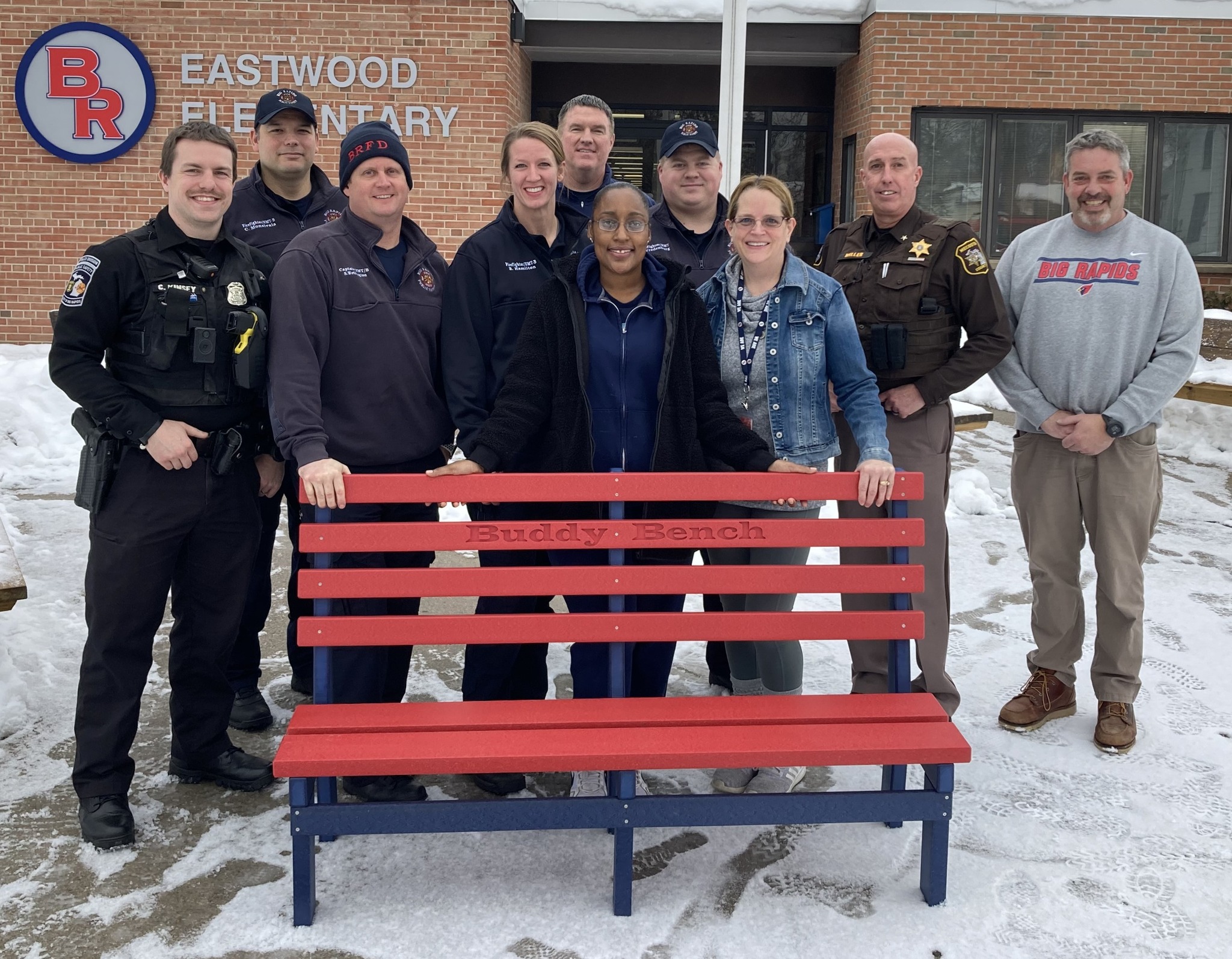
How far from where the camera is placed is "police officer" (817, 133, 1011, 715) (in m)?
3.64

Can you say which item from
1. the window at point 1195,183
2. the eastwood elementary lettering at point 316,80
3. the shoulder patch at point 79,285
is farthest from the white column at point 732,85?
the window at point 1195,183

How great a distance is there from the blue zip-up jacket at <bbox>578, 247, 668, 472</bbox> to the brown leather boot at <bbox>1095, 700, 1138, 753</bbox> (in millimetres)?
1923

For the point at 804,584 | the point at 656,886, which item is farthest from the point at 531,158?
the point at 656,886

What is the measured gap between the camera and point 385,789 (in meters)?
3.38

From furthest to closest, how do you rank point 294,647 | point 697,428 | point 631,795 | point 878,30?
point 878,30
point 294,647
point 697,428
point 631,795

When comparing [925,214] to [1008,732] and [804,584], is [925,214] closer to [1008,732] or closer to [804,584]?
[804,584]

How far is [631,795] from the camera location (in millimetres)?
2779

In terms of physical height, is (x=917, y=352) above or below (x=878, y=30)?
below

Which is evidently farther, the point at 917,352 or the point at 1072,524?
the point at 1072,524

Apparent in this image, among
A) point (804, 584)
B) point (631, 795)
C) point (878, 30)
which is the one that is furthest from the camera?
point (878, 30)

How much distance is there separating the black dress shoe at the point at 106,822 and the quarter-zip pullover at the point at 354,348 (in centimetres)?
113

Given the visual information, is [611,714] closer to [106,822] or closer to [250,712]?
[106,822]

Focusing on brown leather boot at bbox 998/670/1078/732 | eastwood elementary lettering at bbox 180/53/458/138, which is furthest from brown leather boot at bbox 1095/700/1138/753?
eastwood elementary lettering at bbox 180/53/458/138

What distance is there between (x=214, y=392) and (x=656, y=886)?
188 centimetres
